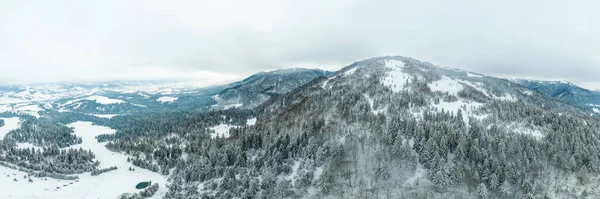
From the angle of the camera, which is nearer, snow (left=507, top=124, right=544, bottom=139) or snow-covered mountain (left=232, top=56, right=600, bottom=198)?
snow-covered mountain (left=232, top=56, right=600, bottom=198)

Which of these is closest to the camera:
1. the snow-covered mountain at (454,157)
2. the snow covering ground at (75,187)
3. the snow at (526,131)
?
the snow-covered mountain at (454,157)

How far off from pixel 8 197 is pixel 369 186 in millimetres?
179745

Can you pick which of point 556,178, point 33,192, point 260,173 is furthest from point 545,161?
point 33,192

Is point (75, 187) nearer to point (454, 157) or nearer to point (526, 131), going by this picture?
point (454, 157)

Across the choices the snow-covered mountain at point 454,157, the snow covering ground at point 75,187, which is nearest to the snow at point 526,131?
the snow-covered mountain at point 454,157

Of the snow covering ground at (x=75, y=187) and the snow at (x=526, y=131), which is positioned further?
the snow at (x=526, y=131)

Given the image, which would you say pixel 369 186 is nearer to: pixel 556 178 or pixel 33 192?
pixel 556 178

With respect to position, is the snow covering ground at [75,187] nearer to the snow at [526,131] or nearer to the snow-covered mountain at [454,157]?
the snow-covered mountain at [454,157]

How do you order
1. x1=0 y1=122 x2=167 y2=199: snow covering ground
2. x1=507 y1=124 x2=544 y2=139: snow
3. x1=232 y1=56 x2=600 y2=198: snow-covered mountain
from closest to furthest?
1. x1=232 y1=56 x2=600 y2=198: snow-covered mountain
2. x1=0 y1=122 x2=167 y2=199: snow covering ground
3. x1=507 y1=124 x2=544 y2=139: snow

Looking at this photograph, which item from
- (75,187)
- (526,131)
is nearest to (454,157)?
(526,131)

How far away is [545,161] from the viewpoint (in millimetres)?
153250

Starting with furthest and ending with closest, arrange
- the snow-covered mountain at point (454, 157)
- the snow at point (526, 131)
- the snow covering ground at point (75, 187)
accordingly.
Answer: the snow at point (526, 131) → the snow covering ground at point (75, 187) → the snow-covered mountain at point (454, 157)

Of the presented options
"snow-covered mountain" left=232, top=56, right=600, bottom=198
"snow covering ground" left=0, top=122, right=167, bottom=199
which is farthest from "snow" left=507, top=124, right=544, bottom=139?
"snow covering ground" left=0, top=122, right=167, bottom=199

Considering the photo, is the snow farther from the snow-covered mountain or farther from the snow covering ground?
the snow covering ground
